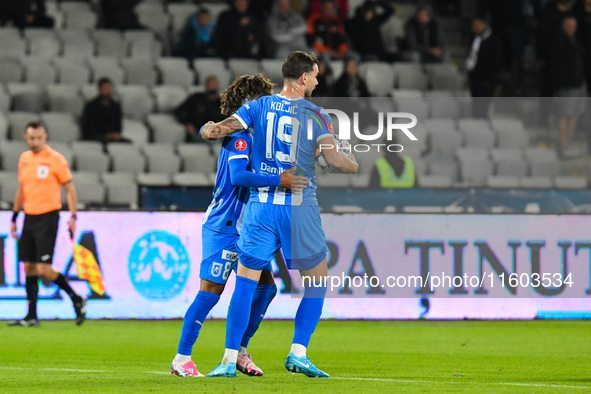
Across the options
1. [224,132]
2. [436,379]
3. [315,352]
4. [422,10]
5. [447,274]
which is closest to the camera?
[224,132]

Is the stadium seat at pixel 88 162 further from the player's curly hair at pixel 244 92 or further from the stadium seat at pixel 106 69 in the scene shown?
the player's curly hair at pixel 244 92

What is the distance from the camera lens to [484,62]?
13.9 metres

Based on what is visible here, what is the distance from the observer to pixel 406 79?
46.5ft

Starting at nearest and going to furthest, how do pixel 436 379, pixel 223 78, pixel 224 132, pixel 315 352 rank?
pixel 224 132, pixel 436 379, pixel 315 352, pixel 223 78

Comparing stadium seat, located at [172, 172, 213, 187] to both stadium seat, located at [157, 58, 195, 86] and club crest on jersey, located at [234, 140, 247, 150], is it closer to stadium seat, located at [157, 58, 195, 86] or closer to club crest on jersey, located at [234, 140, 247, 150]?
stadium seat, located at [157, 58, 195, 86]

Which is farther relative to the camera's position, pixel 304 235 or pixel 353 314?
pixel 353 314

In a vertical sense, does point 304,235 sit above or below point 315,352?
above

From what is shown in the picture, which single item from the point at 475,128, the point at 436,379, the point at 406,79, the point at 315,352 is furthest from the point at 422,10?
the point at 436,379

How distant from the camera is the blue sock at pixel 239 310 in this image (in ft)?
17.0

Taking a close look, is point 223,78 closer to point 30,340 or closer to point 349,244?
point 349,244

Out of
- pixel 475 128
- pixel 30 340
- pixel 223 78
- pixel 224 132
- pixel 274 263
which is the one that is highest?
pixel 223 78

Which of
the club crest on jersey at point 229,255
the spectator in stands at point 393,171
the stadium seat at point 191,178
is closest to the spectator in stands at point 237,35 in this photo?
the stadium seat at point 191,178

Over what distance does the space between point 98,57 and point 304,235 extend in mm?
9259

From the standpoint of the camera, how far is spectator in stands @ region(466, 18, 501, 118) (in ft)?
45.3
